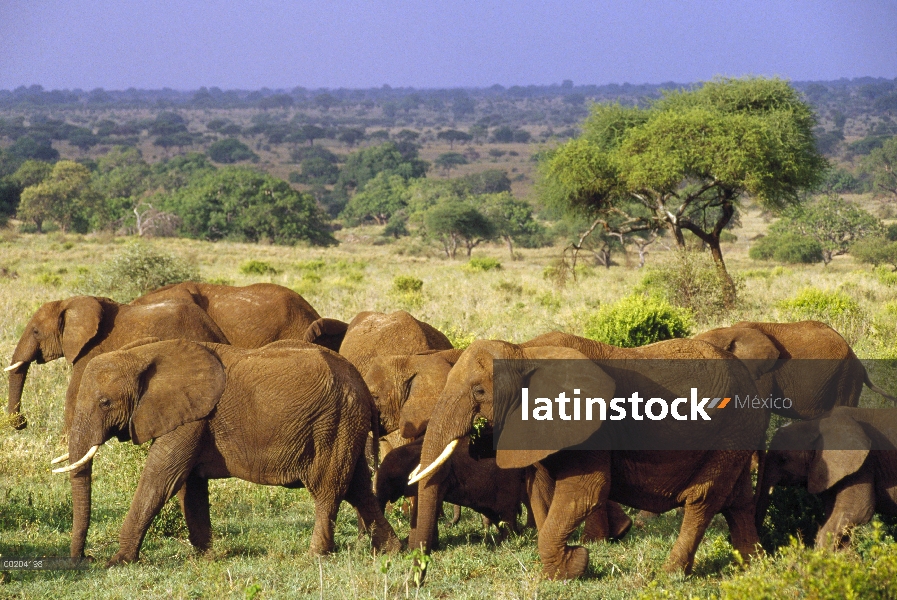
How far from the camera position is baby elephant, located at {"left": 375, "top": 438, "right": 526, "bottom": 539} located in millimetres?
6898

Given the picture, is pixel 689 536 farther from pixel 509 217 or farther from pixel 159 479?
pixel 509 217

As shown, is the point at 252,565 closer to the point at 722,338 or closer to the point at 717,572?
the point at 717,572

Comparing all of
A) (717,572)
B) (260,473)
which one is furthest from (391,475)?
(717,572)

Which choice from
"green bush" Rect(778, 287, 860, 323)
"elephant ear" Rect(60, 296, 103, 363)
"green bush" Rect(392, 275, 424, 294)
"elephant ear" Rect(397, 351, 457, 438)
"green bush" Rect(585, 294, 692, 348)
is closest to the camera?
"elephant ear" Rect(397, 351, 457, 438)

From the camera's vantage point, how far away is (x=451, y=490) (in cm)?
691

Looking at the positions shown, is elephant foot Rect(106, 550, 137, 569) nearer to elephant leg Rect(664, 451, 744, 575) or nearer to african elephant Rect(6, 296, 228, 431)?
african elephant Rect(6, 296, 228, 431)

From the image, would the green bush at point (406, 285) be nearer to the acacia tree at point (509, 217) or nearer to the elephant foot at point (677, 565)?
the elephant foot at point (677, 565)

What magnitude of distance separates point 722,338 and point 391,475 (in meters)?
2.89

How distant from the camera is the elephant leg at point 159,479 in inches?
252

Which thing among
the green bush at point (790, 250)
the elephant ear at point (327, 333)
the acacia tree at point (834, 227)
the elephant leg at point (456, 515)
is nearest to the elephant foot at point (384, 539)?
the elephant leg at point (456, 515)

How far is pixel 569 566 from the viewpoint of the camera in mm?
5938

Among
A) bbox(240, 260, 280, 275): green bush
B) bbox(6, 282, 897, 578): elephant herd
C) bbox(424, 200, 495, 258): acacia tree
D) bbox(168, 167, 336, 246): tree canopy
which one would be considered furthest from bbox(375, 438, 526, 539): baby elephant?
bbox(168, 167, 336, 246): tree canopy

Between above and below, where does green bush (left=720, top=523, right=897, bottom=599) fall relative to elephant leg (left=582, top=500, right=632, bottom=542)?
above

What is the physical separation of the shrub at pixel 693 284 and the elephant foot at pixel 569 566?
479 inches
